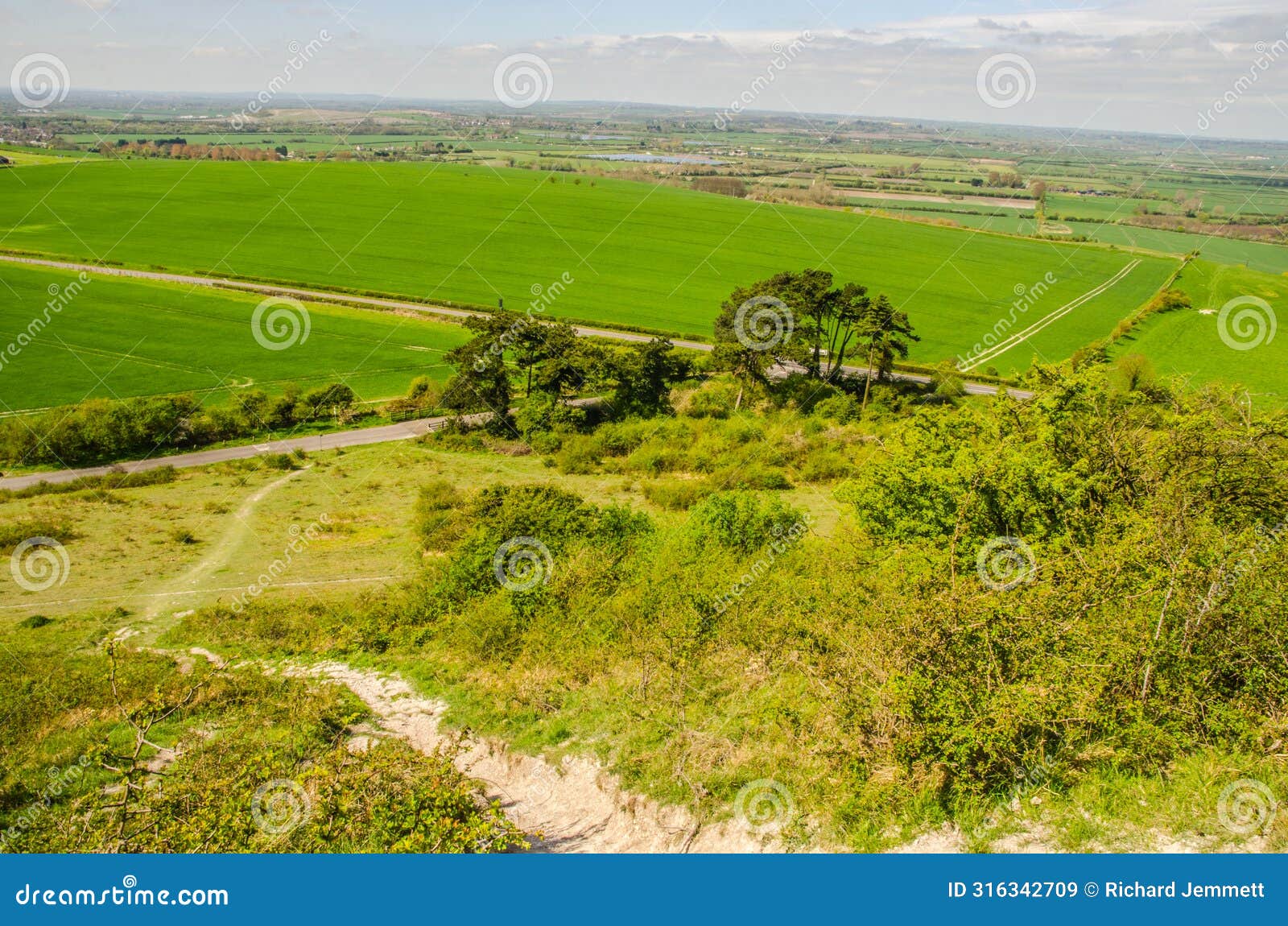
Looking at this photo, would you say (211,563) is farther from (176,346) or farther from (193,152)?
(193,152)

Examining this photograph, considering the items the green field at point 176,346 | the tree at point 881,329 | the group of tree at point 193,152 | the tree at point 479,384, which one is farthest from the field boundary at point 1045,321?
the group of tree at point 193,152

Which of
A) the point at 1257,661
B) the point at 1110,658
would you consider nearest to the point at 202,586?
the point at 1110,658

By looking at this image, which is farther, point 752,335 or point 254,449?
point 752,335

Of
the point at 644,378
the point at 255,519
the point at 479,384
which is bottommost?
the point at 255,519

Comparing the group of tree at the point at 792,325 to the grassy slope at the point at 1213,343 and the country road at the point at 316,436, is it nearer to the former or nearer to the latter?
the country road at the point at 316,436

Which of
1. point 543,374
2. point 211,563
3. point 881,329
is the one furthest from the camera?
point 881,329

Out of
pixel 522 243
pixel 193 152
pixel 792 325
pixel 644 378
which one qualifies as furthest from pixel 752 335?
pixel 193 152

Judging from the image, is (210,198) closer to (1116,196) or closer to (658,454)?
(658,454)
